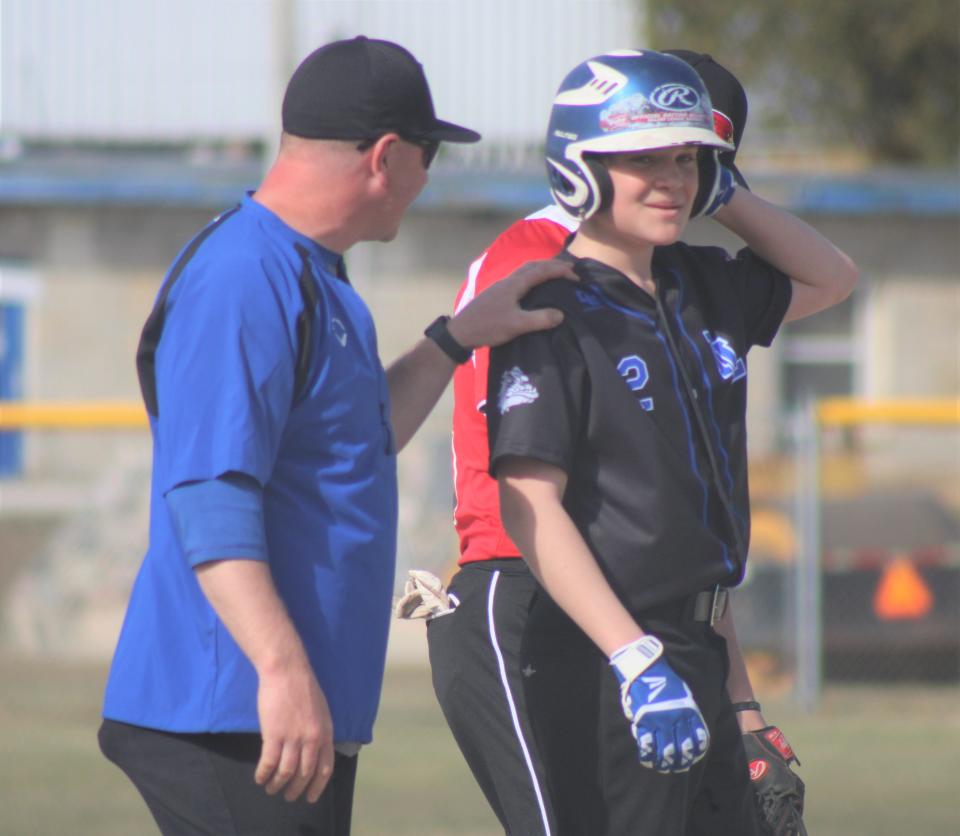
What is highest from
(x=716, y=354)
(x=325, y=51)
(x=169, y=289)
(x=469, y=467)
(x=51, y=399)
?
(x=325, y=51)

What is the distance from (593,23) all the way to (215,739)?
52.4ft

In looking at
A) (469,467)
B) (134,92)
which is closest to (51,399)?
(134,92)

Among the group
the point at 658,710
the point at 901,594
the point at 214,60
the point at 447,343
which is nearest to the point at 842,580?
the point at 901,594

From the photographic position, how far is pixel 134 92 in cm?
1775

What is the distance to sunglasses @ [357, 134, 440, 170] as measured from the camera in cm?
287

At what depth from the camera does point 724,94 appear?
12.1 ft

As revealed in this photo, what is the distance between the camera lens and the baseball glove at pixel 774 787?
349cm

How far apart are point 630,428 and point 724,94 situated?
99 cm

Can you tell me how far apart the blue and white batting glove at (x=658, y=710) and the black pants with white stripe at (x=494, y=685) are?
41cm

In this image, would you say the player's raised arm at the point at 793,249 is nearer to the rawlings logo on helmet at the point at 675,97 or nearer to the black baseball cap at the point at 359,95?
the rawlings logo on helmet at the point at 675,97

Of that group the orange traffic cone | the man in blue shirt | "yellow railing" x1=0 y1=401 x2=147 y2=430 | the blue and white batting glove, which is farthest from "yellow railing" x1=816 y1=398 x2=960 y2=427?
the man in blue shirt

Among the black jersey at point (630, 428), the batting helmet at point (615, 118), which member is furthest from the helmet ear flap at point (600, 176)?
the black jersey at point (630, 428)

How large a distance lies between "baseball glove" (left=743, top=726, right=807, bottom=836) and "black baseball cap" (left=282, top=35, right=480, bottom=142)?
5.07 feet

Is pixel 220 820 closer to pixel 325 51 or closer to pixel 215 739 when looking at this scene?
pixel 215 739
